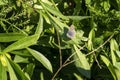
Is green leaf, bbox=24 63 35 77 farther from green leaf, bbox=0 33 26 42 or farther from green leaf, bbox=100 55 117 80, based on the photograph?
green leaf, bbox=100 55 117 80

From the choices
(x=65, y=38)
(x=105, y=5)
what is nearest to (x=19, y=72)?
(x=65, y=38)

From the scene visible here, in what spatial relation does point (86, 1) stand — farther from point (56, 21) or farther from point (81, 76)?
point (81, 76)

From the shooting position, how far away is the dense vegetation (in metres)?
1.13

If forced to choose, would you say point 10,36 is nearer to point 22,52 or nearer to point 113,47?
point 22,52

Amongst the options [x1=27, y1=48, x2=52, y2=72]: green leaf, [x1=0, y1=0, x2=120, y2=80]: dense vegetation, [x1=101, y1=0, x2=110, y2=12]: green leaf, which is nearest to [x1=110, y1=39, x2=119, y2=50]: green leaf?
[x1=0, y1=0, x2=120, y2=80]: dense vegetation

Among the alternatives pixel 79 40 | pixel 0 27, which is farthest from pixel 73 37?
pixel 0 27

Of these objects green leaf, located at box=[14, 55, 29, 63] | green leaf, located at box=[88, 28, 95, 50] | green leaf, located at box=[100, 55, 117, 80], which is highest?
green leaf, located at box=[88, 28, 95, 50]

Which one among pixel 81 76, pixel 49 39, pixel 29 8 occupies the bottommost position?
pixel 81 76

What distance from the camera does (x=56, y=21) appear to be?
44.5 inches

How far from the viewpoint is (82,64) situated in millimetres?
1123

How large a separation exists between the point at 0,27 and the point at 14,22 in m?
0.05

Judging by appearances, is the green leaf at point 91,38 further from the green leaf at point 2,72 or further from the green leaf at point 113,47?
the green leaf at point 2,72

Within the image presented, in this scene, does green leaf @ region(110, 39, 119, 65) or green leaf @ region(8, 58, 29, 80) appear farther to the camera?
green leaf @ region(110, 39, 119, 65)

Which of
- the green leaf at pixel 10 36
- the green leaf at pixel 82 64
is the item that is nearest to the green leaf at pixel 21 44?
the green leaf at pixel 10 36
